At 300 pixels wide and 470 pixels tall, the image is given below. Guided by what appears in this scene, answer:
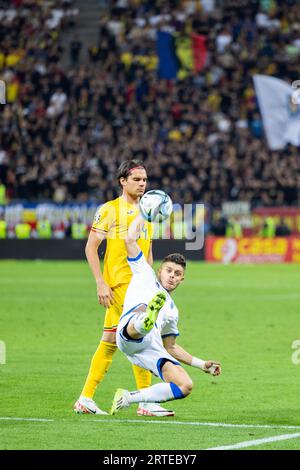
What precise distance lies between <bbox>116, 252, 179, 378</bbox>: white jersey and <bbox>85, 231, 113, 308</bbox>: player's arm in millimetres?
371

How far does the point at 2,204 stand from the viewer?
35344 millimetres

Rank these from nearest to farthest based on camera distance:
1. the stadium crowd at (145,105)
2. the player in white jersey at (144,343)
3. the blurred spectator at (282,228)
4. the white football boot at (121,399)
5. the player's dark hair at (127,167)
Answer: the player in white jersey at (144,343) → the white football boot at (121,399) → the player's dark hair at (127,167) → the blurred spectator at (282,228) → the stadium crowd at (145,105)

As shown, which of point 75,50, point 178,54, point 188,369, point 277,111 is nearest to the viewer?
point 188,369

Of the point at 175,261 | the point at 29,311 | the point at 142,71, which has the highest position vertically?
the point at 142,71

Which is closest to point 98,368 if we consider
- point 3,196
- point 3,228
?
point 3,228

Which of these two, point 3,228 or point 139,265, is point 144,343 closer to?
point 139,265

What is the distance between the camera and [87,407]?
31.1 feet

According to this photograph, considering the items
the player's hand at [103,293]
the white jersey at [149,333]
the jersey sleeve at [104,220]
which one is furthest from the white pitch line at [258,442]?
the jersey sleeve at [104,220]

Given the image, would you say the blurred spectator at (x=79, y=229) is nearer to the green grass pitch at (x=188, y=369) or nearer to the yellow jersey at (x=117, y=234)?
the green grass pitch at (x=188, y=369)

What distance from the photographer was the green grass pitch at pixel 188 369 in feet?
27.3

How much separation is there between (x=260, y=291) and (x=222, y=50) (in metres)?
16.4

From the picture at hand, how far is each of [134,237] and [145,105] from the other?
29.3 meters

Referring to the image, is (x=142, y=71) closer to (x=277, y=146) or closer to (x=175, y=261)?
(x=277, y=146)
